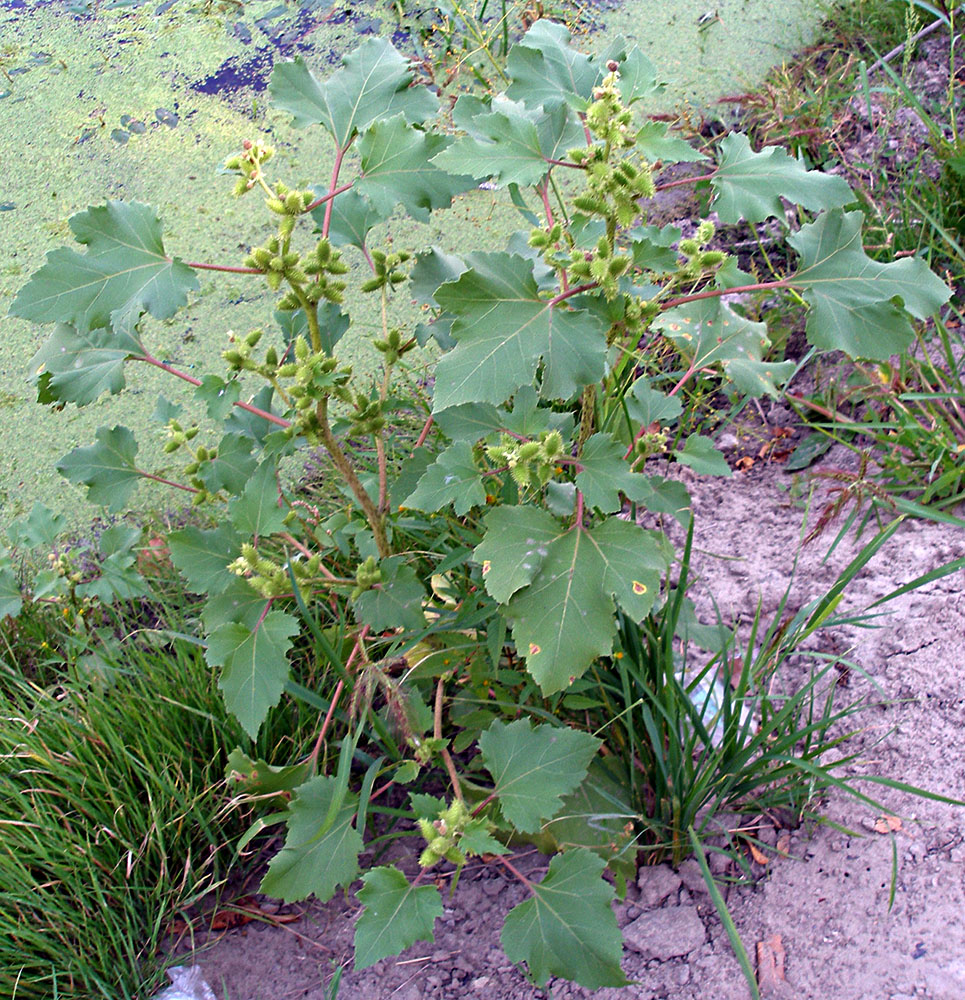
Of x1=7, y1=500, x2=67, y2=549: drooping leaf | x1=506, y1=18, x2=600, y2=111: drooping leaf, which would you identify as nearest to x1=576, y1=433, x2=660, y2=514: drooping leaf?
x1=506, y1=18, x2=600, y2=111: drooping leaf

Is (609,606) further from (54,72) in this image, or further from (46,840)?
(54,72)

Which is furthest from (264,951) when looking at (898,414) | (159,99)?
(159,99)

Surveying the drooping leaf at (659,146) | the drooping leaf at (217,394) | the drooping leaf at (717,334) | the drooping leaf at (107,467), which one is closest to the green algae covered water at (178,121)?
the drooping leaf at (107,467)

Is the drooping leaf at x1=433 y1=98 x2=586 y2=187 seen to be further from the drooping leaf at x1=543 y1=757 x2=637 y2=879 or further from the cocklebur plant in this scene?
the drooping leaf at x1=543 y1=757 x2=637 y2=879

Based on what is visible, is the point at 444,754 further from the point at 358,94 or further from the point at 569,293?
the point at 358,94

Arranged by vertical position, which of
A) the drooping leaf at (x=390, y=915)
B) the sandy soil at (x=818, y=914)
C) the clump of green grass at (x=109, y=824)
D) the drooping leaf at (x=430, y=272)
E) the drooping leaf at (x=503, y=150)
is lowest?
the sandy soil at (x=818, y=914)

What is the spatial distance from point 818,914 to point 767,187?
102cm

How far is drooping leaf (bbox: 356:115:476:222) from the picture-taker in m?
1.18

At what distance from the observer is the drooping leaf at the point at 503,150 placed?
3.59 feet

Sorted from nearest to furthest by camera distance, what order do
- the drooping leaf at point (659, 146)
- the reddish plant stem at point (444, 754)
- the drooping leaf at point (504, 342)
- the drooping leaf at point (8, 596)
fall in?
the drooping leaf at point (504, 342), the drooping leaf at point (659, 146), the reddish plant stem at point (444, 754), the drooping leaf at point (8, 596)

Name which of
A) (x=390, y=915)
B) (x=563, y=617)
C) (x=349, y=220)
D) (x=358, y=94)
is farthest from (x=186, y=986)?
(x=358, y=94)

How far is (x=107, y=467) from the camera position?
57.8 inches

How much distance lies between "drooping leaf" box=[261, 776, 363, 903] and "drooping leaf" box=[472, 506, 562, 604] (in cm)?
40

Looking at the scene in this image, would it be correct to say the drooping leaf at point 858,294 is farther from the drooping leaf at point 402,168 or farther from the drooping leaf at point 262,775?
the drooping leaf at point 262,775
